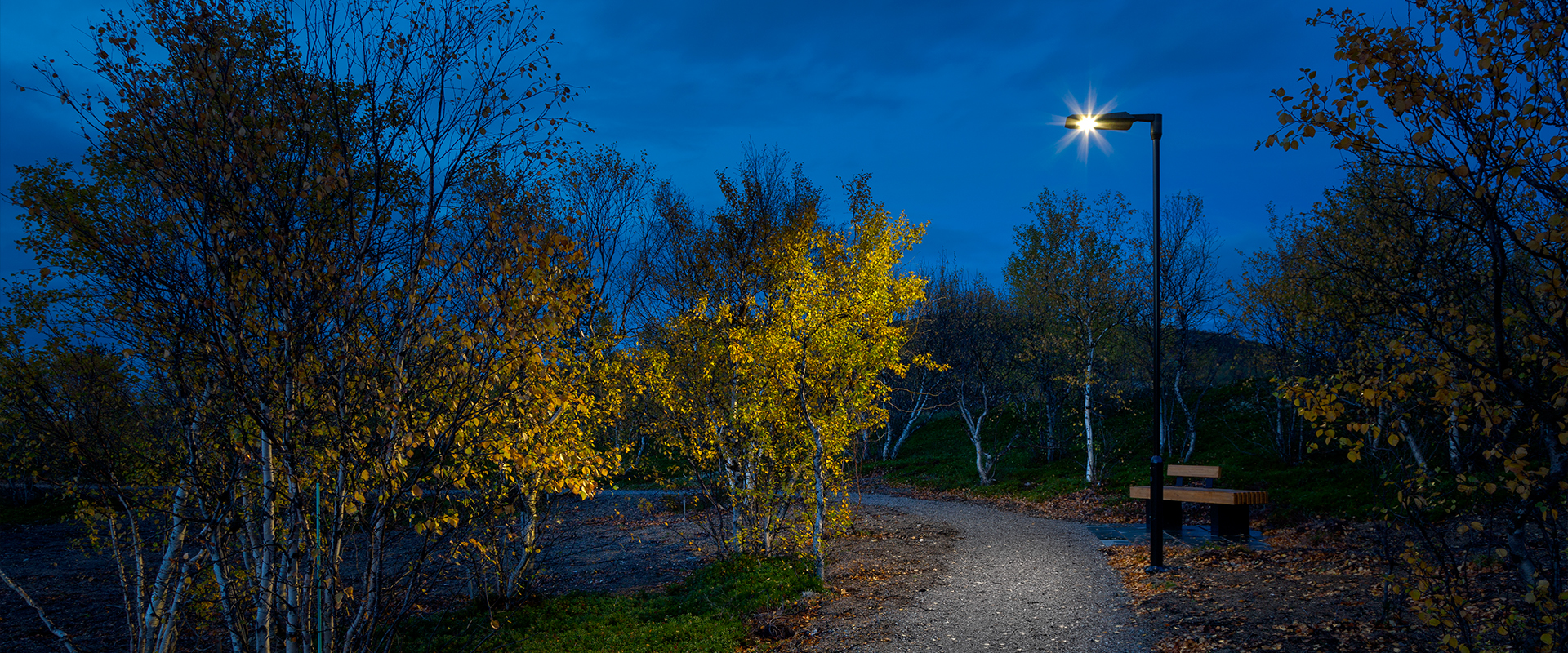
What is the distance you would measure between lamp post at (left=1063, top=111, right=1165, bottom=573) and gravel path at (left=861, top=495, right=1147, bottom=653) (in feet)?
2.75

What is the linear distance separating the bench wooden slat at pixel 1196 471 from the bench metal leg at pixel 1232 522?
3.61ft

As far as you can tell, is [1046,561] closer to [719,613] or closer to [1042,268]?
[719,613]

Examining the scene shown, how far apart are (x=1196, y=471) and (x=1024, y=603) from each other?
6915mm

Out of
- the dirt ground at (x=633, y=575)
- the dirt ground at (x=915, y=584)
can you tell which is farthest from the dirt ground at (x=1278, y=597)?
the dirt ground at (x=633, y=575)

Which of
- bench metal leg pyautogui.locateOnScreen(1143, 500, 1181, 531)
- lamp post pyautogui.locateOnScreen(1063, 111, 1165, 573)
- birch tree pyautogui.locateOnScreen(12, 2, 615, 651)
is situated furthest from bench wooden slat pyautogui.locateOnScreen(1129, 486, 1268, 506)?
birch tree pyautogui.locateOnScreen(12, 2, 615, 651)

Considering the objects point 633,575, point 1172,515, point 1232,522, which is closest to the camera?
point 1232,522

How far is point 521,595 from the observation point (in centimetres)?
1234

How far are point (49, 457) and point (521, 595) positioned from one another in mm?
6748

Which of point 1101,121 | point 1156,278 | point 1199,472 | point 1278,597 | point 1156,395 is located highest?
point 1101,121

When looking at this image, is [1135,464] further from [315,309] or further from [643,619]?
[315,309]

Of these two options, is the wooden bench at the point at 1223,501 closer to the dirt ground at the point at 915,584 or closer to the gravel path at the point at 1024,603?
the dirt ground at the point at 915,584

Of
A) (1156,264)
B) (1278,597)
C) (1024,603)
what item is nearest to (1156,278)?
(1156,264)

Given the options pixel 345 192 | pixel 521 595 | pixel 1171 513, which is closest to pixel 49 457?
pixel 521 595

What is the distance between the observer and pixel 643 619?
35.0ft
